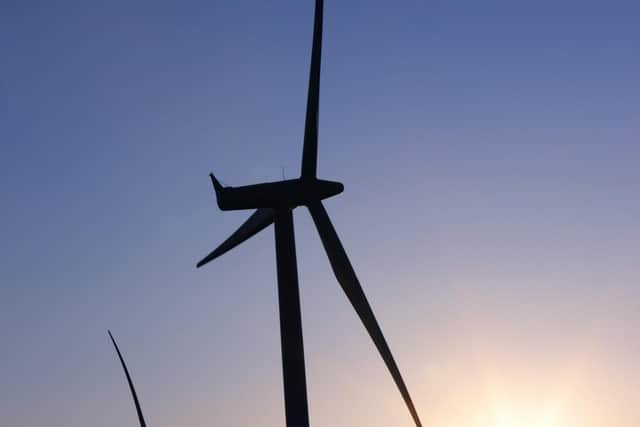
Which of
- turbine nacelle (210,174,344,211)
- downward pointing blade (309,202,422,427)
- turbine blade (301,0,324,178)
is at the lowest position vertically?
downward pointing blade (309,202,422,427)

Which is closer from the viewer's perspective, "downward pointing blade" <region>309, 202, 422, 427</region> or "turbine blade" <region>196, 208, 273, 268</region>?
"downward pointing blade" <region>309, 202, 422, 427</region>

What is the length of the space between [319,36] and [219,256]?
17627 mm

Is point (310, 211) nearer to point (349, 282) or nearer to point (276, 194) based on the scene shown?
point (276, 194)

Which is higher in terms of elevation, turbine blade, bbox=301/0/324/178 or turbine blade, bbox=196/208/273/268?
turbine blade, bbox=301/0/324/178

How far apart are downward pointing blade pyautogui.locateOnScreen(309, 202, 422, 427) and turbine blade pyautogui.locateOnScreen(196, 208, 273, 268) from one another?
148 inches

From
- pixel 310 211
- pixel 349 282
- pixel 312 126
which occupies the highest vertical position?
pixel 312 126

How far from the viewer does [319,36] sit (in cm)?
5028

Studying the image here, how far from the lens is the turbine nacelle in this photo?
52.4 metres

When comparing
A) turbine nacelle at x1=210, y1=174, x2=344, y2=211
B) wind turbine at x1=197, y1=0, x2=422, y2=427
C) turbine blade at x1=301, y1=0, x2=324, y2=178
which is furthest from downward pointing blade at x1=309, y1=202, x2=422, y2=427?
turbine blade at x1=301, y1=0, x2=324, y2=178

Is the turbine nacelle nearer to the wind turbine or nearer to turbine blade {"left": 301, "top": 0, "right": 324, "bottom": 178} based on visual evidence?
the wind turbine

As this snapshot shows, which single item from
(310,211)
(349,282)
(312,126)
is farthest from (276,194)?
(349,282)

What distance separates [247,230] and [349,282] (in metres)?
8.92

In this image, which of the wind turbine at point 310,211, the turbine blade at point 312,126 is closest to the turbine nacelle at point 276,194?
the wind turbine at point 310,211

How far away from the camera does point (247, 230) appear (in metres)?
57.4
